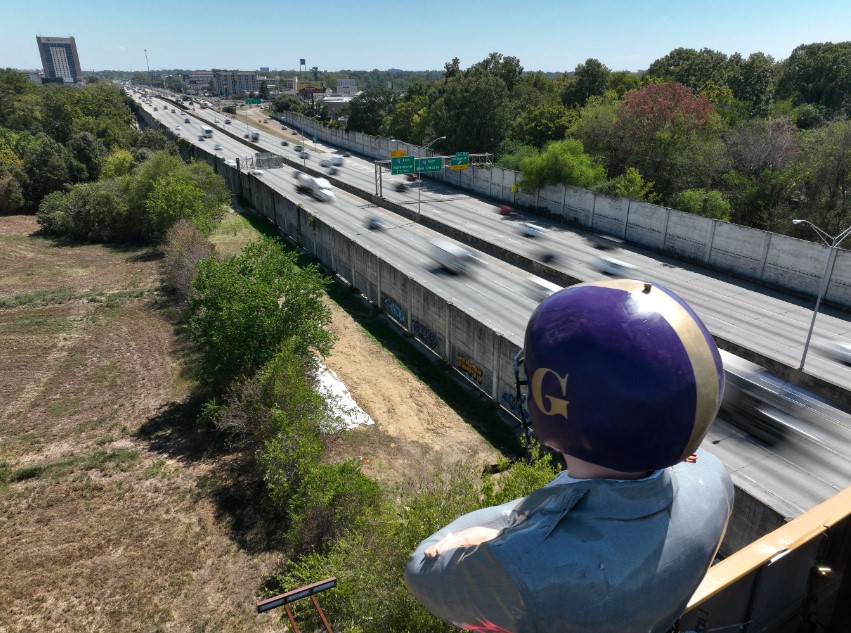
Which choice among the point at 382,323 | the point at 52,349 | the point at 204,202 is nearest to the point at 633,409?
the point at 382,323

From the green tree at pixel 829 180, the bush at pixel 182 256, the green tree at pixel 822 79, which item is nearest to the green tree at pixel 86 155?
the bush at pixel 182 256

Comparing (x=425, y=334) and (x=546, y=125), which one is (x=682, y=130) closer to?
(x=546, y=125)

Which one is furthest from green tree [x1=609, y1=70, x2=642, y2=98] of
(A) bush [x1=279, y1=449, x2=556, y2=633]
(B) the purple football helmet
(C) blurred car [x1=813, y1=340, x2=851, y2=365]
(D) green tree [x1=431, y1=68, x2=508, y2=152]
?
(B) the purple football helmet

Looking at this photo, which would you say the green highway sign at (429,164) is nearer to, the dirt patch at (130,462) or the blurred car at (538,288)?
the blurred car at (538,288)

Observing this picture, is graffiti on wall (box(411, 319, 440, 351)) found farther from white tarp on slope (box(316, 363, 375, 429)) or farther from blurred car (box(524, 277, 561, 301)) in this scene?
blurred car (box(524, 277, 561, 301))

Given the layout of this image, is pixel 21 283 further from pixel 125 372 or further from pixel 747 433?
pixel 747 433

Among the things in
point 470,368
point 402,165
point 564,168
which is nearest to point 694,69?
point 564,168
